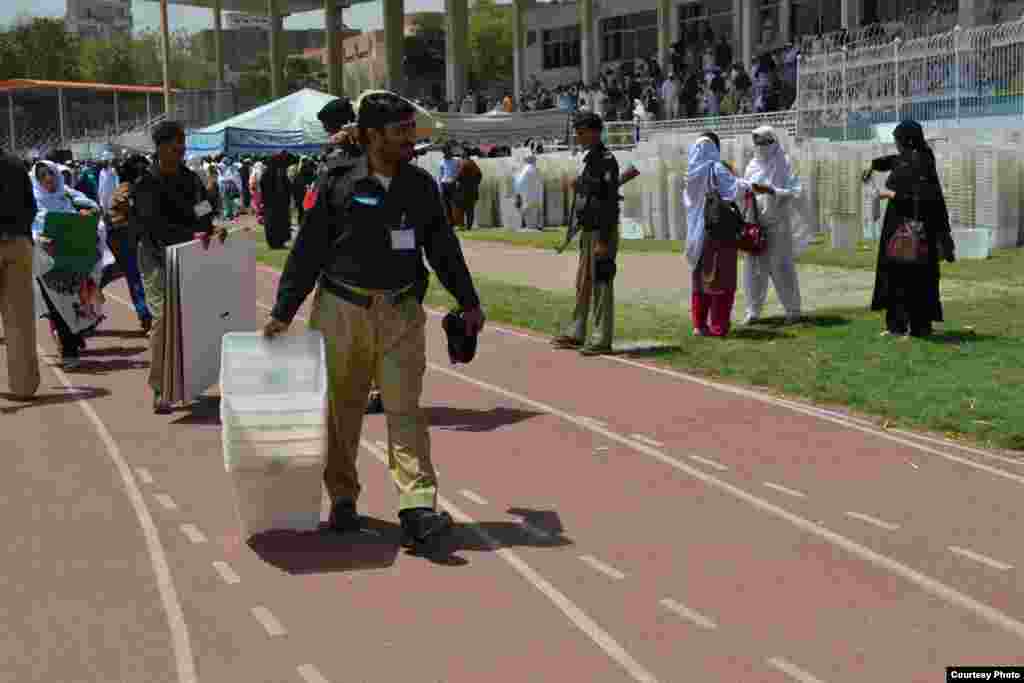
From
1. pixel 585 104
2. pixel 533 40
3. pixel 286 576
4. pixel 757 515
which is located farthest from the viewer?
pixel 533 40

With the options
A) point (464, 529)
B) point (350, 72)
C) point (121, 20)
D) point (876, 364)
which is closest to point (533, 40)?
point (350, 72)

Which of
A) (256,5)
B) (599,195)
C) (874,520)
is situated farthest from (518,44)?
(874,520)

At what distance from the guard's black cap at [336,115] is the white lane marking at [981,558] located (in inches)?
198

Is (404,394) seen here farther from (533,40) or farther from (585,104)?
(533,40)

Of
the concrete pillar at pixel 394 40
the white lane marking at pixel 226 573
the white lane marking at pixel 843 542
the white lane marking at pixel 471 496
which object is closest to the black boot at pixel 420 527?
the white lane marking at pixel 226 573

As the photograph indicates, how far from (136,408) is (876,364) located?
5.66 metres

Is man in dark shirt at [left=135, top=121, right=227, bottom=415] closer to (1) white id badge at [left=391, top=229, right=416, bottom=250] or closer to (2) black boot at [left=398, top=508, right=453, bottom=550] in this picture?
(1) white id badge at [left=391, top=229, right=416, bottom=250]

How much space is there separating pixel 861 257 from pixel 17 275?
41.6 ft

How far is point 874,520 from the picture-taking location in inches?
269

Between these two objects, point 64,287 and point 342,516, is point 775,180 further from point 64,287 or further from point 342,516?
point 342,516

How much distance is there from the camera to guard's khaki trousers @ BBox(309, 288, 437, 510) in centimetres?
643

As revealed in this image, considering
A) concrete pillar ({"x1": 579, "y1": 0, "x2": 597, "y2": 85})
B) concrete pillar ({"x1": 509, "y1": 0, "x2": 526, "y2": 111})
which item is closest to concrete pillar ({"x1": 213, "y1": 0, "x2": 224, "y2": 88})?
concrete pillar ({"x1": 509, "y1": 0, "x2": 526, "y2": 111})

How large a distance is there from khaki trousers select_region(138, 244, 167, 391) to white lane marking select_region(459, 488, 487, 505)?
10.5 feet

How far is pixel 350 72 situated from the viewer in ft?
363
